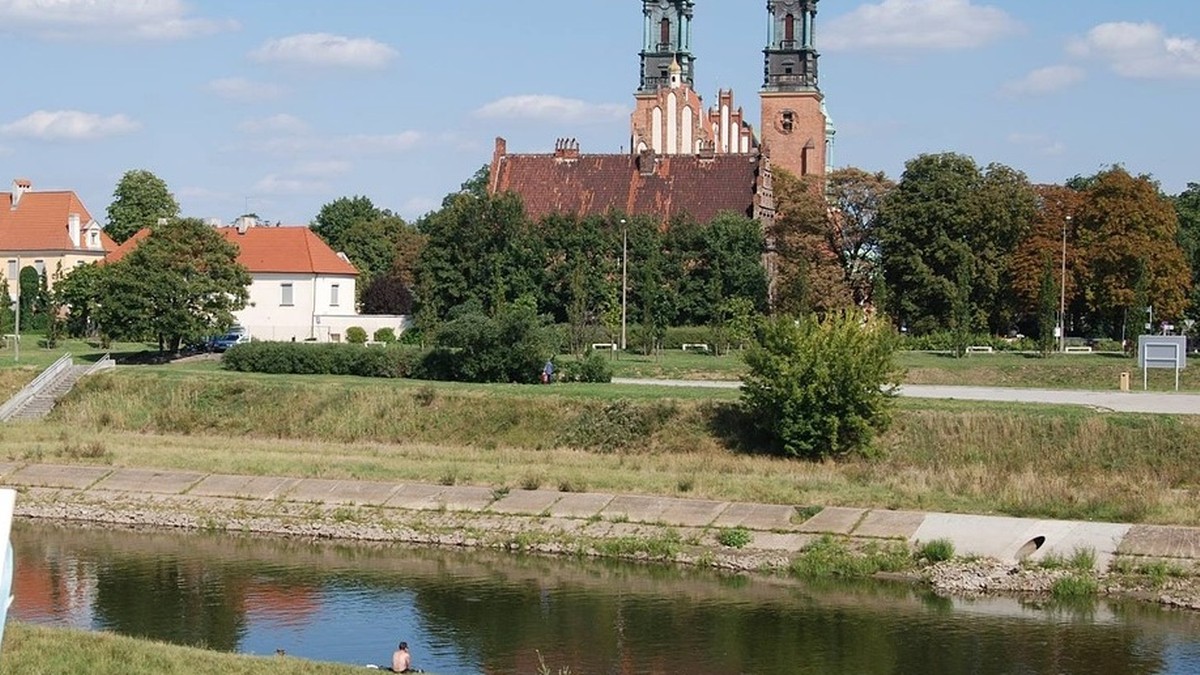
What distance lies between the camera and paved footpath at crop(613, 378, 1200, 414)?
43.8m

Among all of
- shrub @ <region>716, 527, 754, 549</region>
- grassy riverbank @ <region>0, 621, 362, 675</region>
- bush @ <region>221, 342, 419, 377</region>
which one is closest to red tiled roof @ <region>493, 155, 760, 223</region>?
bush @ <region>221, 342, 419, 377</region>

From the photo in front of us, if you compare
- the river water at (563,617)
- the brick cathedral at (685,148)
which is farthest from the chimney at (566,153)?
the river water at (563,617)

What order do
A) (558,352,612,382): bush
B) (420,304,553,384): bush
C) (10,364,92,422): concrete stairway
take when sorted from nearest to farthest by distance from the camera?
(10,364,92,422): concrete stairway → (420,304,553,384): bush → (558,352,612,382): bush

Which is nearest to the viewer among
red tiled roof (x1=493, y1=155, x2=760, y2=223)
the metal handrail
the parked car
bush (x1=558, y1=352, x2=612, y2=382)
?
the metal handrail

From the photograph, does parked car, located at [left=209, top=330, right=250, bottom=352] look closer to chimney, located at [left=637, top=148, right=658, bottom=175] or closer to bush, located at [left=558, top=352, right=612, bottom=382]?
bush, located at [left=558, top=352, right=612, bottom=382]

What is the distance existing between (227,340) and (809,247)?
28.1 m

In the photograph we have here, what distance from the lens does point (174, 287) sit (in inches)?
2261

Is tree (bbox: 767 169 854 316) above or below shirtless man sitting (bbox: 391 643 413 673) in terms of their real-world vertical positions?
above

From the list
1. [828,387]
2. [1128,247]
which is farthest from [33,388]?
[1128,247]

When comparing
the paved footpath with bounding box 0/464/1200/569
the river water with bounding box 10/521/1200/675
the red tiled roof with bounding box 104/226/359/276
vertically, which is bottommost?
the river water with bounding box 10/521/1200/675

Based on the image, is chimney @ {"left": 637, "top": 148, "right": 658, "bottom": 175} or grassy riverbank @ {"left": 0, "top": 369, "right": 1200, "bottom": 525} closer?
grassy riverbank @ {"left": 0, "top": 369, "right": 1200, "bottom": 525}

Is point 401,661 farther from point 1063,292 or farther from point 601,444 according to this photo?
point 1063,292

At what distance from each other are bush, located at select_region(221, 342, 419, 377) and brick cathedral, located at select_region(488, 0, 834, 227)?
2406 cm

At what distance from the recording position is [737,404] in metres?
43.1
